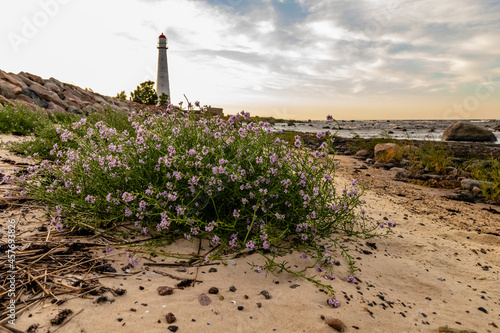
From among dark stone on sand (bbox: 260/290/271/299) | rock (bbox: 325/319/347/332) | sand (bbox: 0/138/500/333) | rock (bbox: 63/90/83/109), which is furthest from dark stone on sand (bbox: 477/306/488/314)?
rock (bbox: 63/90/83/109)

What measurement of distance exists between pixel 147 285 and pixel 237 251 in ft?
2.96

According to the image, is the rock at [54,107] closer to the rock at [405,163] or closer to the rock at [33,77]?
the rock at [33,77]

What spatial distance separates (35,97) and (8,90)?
1515mm

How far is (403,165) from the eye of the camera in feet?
33.0

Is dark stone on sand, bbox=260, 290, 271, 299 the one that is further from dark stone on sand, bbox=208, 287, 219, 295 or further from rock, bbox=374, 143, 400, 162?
rock, bbox=374, 143, 400, 162

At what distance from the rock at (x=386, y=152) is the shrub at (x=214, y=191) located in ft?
26.5

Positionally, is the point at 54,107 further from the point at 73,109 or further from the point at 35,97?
the point at 73,109

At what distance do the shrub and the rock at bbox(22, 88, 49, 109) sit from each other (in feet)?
45.7

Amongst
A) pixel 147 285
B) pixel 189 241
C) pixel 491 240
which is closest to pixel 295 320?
pixel 147 285

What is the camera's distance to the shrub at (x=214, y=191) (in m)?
3.02

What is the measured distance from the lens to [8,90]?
44.7ft

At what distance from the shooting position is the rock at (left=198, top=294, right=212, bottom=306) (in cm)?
237

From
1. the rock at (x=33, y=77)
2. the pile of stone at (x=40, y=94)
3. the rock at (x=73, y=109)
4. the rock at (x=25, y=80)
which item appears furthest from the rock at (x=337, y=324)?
the rock at (x=33, y=77)

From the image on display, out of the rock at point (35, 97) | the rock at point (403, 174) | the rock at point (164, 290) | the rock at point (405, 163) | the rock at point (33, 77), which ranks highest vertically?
the rock at point (33, 77)
